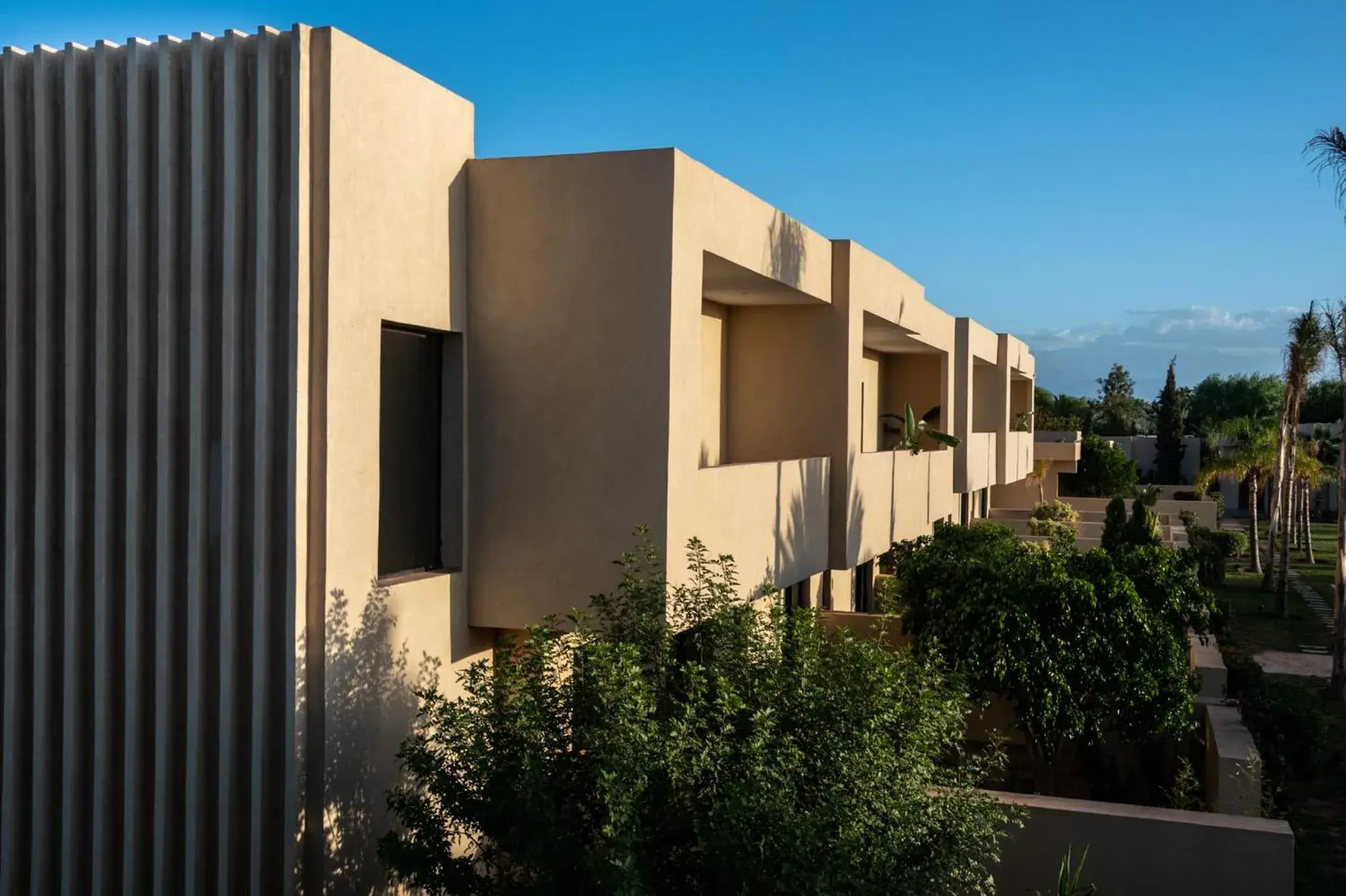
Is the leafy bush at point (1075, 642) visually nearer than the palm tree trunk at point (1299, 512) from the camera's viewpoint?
Yes

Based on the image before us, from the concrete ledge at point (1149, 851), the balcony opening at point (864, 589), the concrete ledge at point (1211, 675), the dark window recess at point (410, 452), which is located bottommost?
the concrete ledge at point (1149, 851)

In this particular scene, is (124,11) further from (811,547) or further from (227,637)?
(811,547)

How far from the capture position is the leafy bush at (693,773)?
676 cm

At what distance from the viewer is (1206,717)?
1445 cm

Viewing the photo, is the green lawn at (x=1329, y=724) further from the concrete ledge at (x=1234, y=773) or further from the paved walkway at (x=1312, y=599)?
the concrete ledge at (x=1234, y=773)

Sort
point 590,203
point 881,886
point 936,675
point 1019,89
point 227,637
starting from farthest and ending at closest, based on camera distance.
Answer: point 1019,89, point 590,203, point 936,675, point 227,637, point 881,886

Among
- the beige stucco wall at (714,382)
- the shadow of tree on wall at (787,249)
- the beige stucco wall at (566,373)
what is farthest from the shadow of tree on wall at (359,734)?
the beige stucco wall at (714,382)

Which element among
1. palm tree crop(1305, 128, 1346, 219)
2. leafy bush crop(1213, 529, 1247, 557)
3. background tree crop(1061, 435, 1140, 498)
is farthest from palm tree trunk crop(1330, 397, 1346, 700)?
background tree crop(1061, 435, 1140, 498)

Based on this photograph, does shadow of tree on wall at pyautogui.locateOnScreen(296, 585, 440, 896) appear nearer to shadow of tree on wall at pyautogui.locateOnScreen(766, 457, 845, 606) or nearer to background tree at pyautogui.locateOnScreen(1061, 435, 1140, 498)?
shadow of tree on wall at pyautogui.locateOnScreen(766, 457, 845, 606)

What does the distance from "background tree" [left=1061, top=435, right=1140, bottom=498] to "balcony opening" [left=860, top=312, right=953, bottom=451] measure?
95.3 ft

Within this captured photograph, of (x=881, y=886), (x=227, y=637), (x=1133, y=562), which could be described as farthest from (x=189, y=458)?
(x=1133, y=562)

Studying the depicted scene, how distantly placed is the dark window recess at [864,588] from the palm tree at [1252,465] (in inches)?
1004

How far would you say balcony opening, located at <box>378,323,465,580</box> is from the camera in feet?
29.8

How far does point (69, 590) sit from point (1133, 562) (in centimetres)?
1228
